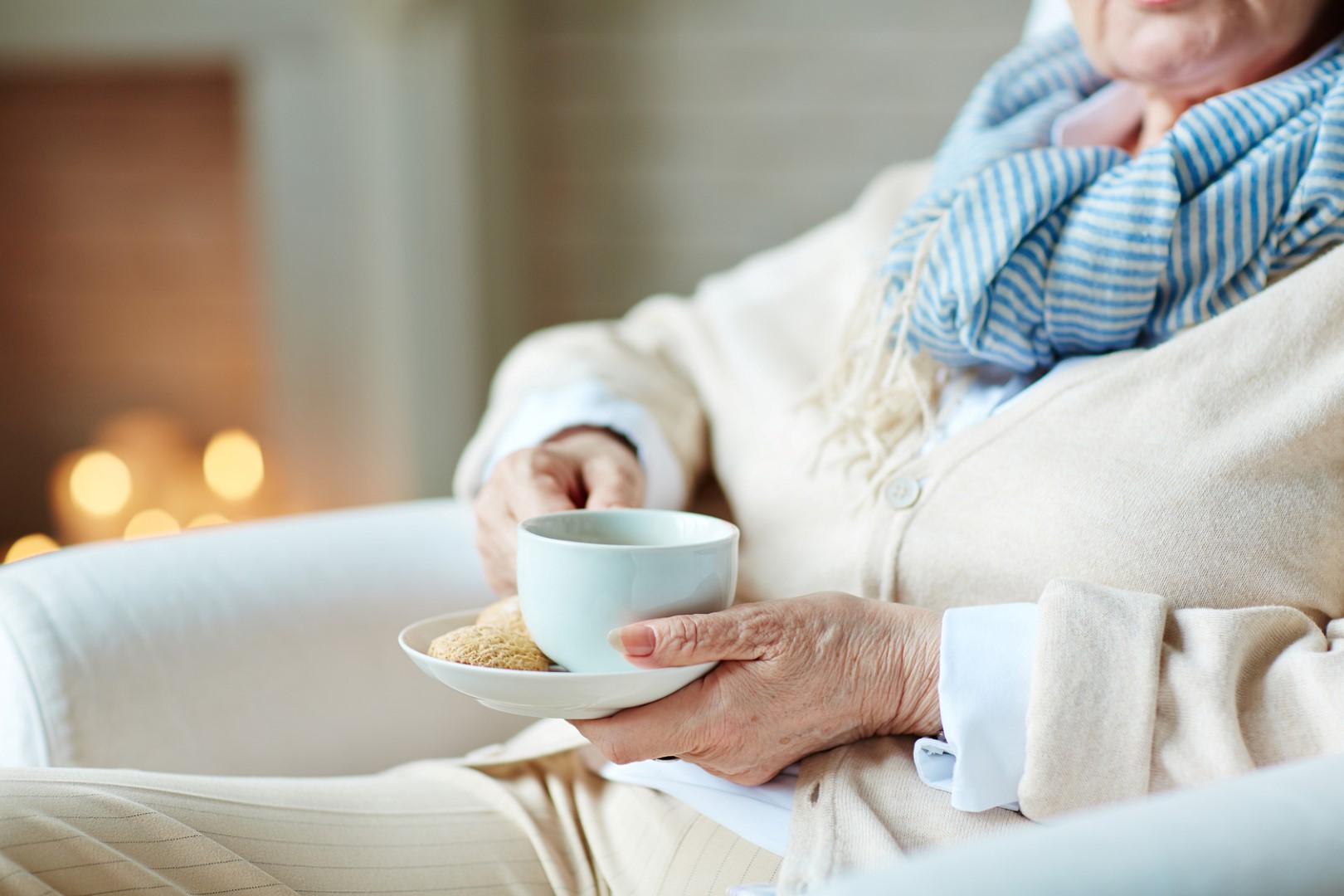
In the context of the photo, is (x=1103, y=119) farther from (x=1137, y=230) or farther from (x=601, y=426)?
(x=601, y=426)

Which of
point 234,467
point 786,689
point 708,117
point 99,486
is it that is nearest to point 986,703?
point 786,689

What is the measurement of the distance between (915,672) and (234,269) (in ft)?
6.77

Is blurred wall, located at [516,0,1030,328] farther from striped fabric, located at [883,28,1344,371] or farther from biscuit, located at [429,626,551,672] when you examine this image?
biscuit, located at [429,626,551,672]

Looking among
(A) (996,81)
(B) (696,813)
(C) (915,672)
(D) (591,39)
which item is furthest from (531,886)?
(D) (591,39)

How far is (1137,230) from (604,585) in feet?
1.34

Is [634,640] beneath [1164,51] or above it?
beneath

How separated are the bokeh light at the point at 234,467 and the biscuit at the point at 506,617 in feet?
5.62

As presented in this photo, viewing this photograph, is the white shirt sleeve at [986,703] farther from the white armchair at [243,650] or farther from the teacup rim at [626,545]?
the white armchair at [243,650]

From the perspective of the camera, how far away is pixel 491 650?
0.56 m

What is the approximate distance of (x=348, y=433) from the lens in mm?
2084

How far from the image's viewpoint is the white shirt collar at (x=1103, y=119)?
34.2 inches

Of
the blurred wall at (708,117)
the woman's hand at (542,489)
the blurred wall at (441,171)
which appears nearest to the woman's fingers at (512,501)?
the woman's hand at (542,489)

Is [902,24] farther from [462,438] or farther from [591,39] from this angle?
[462,438]

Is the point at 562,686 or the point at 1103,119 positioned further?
the point at 1103,119
